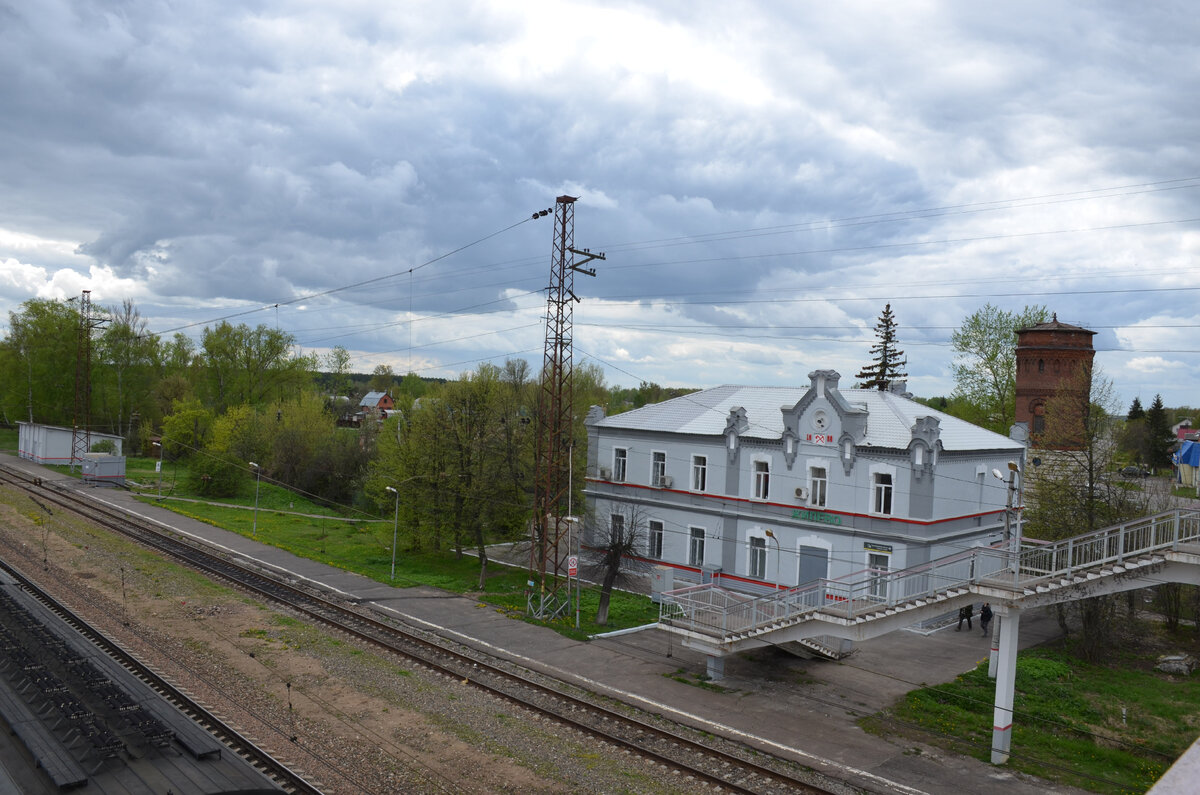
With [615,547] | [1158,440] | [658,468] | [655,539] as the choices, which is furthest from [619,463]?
[1158,440]

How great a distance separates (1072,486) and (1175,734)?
12.6 metres

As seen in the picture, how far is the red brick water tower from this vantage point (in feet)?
160

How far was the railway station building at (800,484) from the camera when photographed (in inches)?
1174

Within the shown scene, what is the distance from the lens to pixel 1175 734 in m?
20.4

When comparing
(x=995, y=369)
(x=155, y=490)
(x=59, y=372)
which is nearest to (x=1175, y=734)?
(x=995, y=369)

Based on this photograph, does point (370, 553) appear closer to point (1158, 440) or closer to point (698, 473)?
point (698, 473)

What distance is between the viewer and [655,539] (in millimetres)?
37531

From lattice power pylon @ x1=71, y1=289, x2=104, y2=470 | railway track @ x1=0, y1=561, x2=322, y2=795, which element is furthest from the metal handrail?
lattice power pylon @ x1=71, y1=289, x2=104, y2=470

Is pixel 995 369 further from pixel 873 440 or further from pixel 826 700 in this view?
pixel 826 700

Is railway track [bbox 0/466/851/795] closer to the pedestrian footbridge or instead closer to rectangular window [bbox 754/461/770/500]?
the pedestrian footbridge

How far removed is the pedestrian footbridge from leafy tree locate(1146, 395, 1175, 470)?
69.9m

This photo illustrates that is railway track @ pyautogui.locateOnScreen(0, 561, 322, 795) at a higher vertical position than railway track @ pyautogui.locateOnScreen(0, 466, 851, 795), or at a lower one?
higher

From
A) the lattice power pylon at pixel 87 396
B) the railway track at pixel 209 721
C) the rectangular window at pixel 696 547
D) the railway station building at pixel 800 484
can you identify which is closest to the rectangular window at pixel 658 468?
the railway station building at pixel 800 484

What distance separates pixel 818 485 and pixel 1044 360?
26.6 meters
